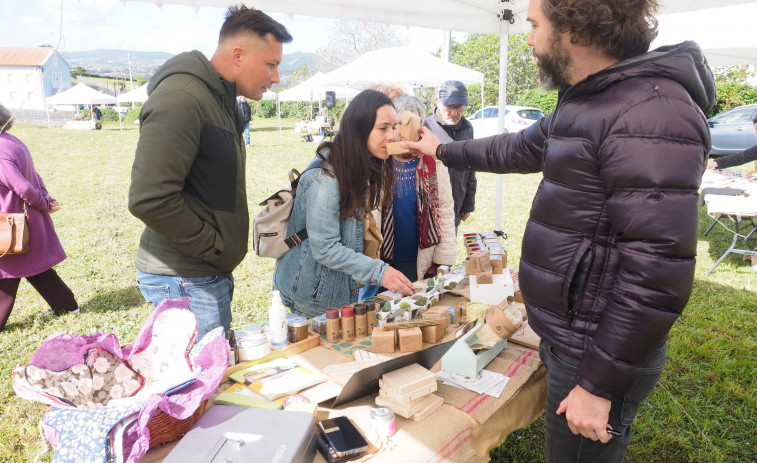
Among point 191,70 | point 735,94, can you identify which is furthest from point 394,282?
point 735,94

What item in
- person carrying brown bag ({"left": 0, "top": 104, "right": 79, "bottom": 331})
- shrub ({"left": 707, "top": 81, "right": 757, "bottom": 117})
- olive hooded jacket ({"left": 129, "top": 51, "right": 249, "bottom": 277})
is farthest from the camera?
shrub ({"left": 707, "top": 81, "right": 757, "bottom": 117})

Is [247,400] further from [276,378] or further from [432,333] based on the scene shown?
A: [432,333]

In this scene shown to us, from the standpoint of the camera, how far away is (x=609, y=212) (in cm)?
110

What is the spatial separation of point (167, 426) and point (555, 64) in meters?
1.43

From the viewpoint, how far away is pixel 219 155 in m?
1.83

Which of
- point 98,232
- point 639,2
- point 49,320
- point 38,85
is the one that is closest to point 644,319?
point 639,2

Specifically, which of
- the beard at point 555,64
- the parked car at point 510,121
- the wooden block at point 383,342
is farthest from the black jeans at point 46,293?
the parked car at point 510,121

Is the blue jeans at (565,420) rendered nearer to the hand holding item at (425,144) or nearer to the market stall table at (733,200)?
the hand holding item at (425,144)

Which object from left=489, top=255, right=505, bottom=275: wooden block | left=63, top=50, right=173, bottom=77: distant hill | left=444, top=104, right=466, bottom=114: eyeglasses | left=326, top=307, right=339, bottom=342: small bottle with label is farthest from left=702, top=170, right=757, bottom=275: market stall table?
left=63, top=50, right=173, bottom=77: distant hill

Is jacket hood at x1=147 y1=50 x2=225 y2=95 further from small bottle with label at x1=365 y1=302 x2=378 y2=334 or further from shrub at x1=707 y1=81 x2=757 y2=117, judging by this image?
shrub at x1=707 y1=81 x2=757 y2=117

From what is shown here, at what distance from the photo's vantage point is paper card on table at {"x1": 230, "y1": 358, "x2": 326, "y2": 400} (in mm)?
1501

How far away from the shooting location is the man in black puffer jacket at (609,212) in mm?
1030

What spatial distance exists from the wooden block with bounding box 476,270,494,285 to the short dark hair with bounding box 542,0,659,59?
4.07 ft

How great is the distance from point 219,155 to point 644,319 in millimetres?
1549
